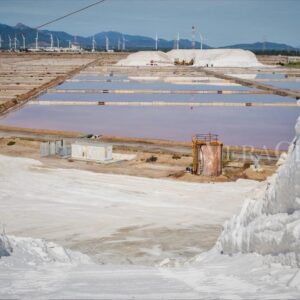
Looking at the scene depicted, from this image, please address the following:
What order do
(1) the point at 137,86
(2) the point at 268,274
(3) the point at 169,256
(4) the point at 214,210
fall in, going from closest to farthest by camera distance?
(2) the point at 268,274 → (3) the point at 169,256 → (4) the point at 214,210 → (1) the point at 137,86

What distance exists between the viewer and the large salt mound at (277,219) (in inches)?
253

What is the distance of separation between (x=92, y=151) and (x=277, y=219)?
18.2 m

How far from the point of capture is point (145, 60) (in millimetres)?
106438

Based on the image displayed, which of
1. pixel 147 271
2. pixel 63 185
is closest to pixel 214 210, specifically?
pixel 63 185

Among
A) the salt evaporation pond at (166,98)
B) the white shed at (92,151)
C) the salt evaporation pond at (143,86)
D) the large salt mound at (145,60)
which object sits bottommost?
the white shed at (92,151)

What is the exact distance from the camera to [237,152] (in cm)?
2611

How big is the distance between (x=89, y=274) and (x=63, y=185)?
12.2 m

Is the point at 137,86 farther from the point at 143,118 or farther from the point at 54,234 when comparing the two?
the point at 54,234

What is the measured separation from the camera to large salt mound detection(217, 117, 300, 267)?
21.0 feet

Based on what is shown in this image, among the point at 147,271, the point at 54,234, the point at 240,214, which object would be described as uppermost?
the point at 240,214

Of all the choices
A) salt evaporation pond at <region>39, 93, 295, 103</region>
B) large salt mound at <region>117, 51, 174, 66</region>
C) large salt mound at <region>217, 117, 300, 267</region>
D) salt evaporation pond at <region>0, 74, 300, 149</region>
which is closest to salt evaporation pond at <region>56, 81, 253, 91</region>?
salt evaporation pond at <region>39, 93, 295, 103</region>

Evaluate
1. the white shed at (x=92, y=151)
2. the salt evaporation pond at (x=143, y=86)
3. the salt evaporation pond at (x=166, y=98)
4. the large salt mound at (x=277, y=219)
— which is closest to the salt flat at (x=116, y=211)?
the white shed at (x=92, y=151)

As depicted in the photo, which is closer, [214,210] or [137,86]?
[214,210]

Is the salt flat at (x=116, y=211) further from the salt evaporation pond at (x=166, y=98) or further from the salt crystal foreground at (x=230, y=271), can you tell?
the salt evaporation pond at (x=166, y=98)
